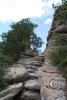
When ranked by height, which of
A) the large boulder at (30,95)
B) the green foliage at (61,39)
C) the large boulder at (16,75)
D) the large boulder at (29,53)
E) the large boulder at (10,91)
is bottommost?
the large boulder at (30,95)

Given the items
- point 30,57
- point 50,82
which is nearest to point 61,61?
point 50,82

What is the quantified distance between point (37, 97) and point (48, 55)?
3884 mm

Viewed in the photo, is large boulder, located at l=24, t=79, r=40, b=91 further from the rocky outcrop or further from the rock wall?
the rock wall

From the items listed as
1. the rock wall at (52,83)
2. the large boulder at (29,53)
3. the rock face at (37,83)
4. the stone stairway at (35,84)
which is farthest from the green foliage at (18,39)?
the rock wall at (52,83)

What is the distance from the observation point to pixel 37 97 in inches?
890

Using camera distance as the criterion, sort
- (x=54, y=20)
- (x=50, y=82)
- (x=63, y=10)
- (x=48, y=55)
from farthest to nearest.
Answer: (x=54, y=20)
(x=63, y=10)
(x=48, y=55)
(x=50, y=82)

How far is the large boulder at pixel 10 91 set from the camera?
859 inches

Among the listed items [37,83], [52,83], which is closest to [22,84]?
[37,83]

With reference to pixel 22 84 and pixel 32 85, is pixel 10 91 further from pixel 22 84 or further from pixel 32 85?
pixel 32 85

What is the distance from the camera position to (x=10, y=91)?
73.2 ft

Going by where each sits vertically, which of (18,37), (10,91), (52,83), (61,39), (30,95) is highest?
(18,37)

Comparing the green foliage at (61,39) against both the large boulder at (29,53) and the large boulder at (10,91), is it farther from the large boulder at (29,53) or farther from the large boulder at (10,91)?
the large boulder at (29,53)

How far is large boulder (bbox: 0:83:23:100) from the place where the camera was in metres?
21.8

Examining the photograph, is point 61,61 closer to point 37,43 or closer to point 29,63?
point 29,63
